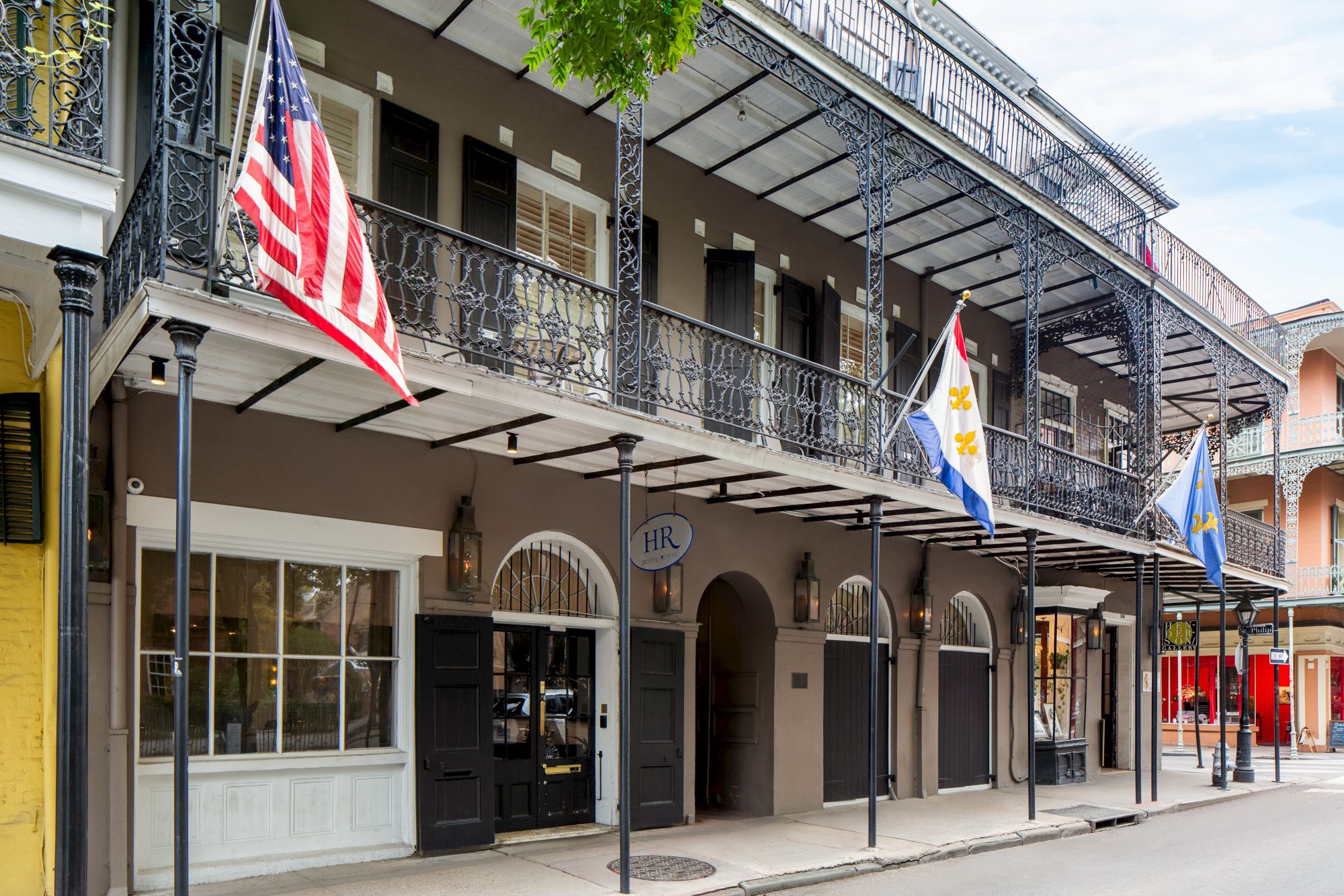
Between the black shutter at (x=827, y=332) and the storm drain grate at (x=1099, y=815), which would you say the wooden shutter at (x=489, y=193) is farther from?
the storm drain grate at (x=1099, y=815)

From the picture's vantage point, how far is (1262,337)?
794 inches

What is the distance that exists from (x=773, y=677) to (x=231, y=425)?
22.2 feet

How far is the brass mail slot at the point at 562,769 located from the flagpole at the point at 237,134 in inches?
238

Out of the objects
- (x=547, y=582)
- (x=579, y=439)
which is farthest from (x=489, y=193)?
(x=547, y=582)

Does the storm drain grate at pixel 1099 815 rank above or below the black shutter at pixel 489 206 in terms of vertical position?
below

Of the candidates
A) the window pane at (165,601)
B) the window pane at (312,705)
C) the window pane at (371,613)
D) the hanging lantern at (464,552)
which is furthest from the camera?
the hanging lantern at (464,552)

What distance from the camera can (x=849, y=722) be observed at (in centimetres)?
1389

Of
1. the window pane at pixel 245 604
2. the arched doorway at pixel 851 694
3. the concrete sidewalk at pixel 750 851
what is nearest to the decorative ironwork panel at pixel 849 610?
the arched doorway at pixel 851 694

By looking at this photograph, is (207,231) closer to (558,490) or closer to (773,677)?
(558,490)

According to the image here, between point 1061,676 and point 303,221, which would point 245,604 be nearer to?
point 303,221

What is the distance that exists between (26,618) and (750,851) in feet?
20.9

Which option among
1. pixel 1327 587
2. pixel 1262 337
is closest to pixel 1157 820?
pixel 1262 337

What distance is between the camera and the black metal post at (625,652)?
831 centimetres

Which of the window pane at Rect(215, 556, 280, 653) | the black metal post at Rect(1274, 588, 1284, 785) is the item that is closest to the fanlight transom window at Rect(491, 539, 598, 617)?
the window pane at Rect(215, 556, 280, 653)
